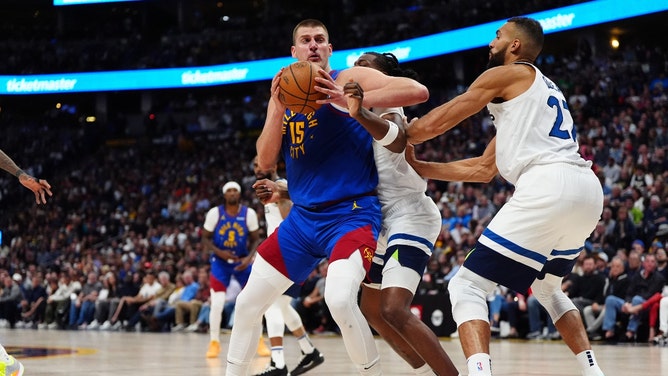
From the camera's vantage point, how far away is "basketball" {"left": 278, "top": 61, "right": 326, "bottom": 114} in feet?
15.8

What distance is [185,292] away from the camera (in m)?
18.2

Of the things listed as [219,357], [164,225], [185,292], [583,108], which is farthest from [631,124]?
[164,225]

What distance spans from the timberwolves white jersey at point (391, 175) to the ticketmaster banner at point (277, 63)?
17.1 m

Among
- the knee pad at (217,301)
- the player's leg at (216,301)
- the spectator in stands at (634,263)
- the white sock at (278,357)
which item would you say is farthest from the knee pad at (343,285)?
the spectator in stands at (634,263)

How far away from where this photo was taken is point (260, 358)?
399 inches

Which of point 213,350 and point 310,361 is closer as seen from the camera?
point 310,361

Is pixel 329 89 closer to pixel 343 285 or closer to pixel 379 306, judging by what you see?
pixel 343 285

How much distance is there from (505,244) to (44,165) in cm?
3211

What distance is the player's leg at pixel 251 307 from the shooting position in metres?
5.14

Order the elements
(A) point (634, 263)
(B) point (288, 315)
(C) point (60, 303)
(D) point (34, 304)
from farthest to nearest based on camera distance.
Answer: (D) point (34, 304)
(C) point (60, 303)
(A) point (634, 263)
(B) point (288, 315)

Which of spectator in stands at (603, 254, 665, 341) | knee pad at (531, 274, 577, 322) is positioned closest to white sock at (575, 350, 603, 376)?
knee pad at (531, 274, 577, 322)

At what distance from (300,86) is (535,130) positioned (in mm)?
1318

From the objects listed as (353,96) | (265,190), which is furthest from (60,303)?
(353,96)

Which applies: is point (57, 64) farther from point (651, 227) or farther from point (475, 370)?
point (475, 370)
